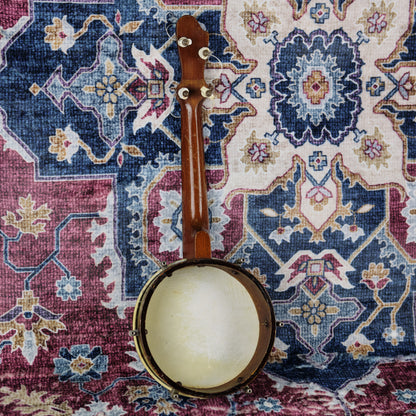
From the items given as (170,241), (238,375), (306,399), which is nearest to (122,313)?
(170,241)

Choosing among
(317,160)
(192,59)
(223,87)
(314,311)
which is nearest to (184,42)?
(192,59)

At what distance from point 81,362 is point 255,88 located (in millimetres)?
756

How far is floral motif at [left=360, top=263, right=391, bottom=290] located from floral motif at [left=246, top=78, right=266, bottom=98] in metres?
0.50

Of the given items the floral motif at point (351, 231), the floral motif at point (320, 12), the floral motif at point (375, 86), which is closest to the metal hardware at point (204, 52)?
the floral motif at point (320, 12)

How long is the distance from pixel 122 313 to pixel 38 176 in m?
0.37

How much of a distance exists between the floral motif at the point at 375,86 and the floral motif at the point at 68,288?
82 centimetres

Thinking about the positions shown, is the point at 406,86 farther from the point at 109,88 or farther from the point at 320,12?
the point at 109,88

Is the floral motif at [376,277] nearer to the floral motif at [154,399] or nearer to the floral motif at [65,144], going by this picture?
the floral motif at [154,399]

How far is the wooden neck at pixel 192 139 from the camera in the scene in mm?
1068

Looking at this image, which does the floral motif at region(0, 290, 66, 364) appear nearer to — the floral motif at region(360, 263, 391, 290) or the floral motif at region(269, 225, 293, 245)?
the floral motif at region(269, 225, 293, 245)

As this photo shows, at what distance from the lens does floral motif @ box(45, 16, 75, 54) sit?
1090 mm

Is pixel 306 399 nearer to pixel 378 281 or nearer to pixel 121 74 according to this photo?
pixel 378 281

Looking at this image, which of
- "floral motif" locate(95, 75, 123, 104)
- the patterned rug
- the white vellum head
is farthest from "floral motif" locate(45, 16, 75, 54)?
the white vellum head

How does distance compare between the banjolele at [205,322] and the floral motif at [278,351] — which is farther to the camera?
the floral motif at [278,351]
